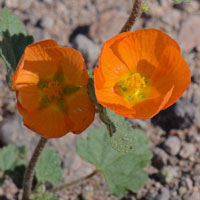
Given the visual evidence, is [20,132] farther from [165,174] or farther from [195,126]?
[195,126]

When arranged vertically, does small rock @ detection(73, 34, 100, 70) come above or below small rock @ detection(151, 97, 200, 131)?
above

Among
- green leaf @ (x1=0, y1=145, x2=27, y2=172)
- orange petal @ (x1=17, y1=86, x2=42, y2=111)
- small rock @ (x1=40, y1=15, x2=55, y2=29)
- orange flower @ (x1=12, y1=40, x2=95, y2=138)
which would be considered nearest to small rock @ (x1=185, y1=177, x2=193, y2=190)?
green leaf @ (x1=0, y1=145, x2=27, y2=172)

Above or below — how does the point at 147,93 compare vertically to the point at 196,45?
above

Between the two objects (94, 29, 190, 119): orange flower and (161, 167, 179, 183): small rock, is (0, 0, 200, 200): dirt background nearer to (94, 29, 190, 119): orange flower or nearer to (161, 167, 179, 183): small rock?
(161, 167, 179, 183): small rock

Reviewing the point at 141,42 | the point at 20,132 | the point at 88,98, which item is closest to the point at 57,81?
the point at 88,98

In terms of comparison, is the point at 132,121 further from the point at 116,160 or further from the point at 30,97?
the point at 30,97

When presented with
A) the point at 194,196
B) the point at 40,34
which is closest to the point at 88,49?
the point at 40,34
